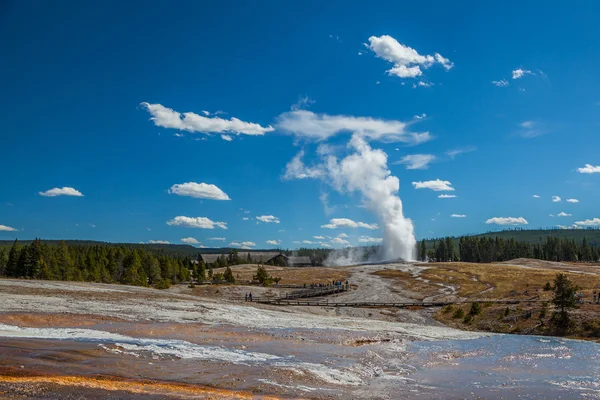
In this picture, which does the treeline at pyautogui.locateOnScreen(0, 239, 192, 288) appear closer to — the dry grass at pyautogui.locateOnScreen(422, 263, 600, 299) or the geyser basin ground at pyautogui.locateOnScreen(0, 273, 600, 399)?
the geyser basin ground at pyautogui.locateOnScreen(0, 273, 600, 399)

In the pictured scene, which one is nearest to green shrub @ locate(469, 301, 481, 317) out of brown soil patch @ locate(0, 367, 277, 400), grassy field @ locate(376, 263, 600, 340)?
grassy field @ locate(376, 263, 600, 340)

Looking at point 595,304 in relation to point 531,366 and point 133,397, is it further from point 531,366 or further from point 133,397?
point 133,397

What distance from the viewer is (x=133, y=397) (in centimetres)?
1611

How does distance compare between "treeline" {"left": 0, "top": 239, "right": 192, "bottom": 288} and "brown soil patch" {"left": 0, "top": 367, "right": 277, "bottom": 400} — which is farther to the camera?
"treeline" {"left": 0, "top": 239, "right": 192, "bottom": 288}

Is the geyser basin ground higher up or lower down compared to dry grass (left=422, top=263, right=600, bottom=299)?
lower down

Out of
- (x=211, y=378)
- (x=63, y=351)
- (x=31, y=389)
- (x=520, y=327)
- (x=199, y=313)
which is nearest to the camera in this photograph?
(x=31, y=389)

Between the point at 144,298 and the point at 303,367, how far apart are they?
34.1 m

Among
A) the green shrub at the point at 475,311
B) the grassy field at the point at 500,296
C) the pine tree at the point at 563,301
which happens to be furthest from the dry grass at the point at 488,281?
the pine tree at the point at 563,301

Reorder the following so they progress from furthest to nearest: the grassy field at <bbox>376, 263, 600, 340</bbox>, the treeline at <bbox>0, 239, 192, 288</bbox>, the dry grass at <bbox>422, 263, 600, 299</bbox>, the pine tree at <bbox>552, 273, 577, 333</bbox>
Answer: the treeline at <bbox>0, 239, 192, 288</bbox>, the dry grass at <bbox>422, 263, 600, 299</bbox>, the grassy field at <bbox>376, 263, 600, 340</bbox>, the pine tree at <bbox>552, 273, 577, 333</bbox>

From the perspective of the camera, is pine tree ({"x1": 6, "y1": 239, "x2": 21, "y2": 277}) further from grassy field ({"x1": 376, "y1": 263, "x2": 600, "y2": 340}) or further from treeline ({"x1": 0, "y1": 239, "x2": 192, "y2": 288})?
grassy field ({"x1": 376, "y1": 263, "x2": 600, "y2": 340})

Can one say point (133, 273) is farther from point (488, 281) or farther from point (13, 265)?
point (488, 281)

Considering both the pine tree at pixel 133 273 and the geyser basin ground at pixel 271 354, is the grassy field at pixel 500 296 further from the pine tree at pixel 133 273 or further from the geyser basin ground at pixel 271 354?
the pine tree at pixel 133 273

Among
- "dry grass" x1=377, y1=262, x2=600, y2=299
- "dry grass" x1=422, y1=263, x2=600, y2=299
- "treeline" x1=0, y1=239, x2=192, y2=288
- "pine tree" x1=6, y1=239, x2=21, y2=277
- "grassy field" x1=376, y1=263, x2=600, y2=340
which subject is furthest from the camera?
"pine tree" x1=6, y1=239, x2=21, y2=277

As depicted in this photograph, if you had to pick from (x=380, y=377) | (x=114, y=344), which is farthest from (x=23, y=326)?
(x=380, y=377)
